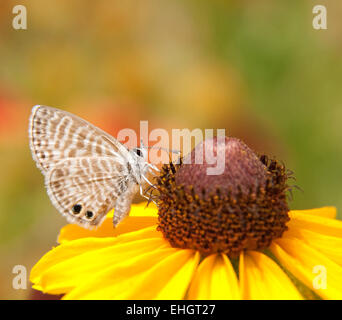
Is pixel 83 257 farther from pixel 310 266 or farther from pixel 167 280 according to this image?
pixel 310 266

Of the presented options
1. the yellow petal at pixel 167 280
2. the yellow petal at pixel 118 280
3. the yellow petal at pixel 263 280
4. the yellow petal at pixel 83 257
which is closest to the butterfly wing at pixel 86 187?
the yellow petal at pixel 83 257

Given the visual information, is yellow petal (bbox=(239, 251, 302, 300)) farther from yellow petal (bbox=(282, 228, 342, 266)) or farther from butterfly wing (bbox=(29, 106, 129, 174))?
butterfly wing (bbox=(29, 106, 129, 174))

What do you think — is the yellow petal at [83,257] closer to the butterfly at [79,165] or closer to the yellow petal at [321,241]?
the butterfly at [79,165]
